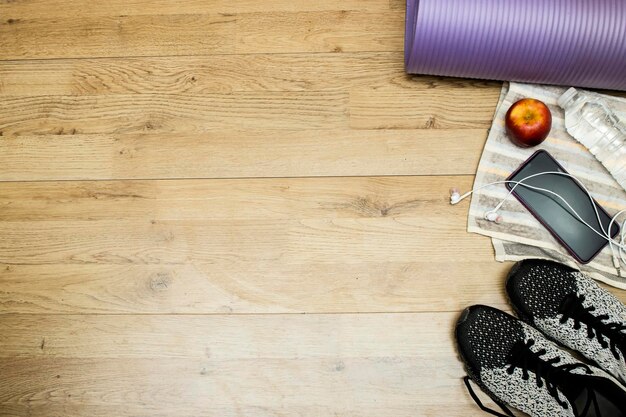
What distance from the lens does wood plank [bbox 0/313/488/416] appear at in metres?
1.16

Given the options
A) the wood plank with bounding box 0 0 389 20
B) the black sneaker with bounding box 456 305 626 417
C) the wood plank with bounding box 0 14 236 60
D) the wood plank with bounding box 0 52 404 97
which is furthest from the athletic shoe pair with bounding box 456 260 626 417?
the wood plank with bounding box 0 14 236 60

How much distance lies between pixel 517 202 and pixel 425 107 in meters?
0.32

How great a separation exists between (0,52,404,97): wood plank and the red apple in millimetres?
Result: 173

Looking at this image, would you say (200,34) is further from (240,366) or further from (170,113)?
(240,366)

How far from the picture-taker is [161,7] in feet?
4.59

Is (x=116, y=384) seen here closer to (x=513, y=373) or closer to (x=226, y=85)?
(x=226, y=85)

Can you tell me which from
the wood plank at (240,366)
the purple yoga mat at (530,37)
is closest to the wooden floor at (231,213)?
the wood plank at (240,366)

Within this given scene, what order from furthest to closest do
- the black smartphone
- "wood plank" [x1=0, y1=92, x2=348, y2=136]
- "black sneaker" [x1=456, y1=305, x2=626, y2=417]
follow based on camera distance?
"wood plank" [x1=0, y1=92, x2=348, y2=136]
the black smartphone
"black sneaker" [x1=456, y1=305, x2=626, y2=417]

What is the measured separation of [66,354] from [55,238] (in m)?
0.28

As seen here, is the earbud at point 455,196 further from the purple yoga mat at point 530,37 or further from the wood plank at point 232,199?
the purple yoga mat at point 530,37

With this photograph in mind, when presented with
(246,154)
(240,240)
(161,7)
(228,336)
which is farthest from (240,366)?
(161,7)

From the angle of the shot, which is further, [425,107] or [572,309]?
[425,107]

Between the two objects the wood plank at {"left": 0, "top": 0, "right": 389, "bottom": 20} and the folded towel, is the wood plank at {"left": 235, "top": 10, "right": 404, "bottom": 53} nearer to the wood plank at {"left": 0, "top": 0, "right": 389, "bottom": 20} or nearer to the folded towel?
the wood plank at {"left": 0, "top": 0, "right": 389, "bottom": 20}

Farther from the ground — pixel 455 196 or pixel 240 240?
pixel 455 196
